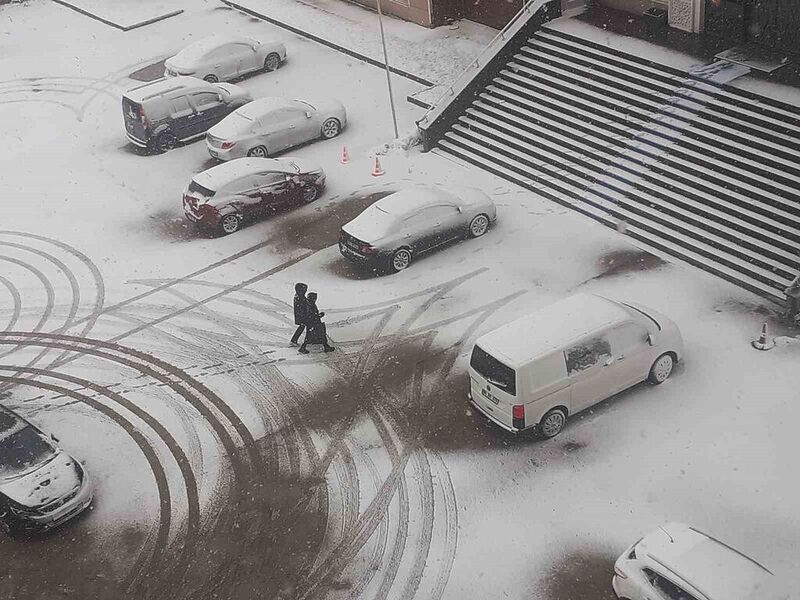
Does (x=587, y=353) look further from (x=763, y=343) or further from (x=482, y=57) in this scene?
(x=482, y=57)

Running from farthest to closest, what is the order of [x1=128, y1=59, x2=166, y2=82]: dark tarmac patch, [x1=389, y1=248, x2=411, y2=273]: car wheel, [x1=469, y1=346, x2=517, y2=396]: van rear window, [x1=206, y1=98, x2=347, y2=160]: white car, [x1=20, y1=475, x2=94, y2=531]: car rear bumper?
[x1=128, y1=59, x2=166, y2=82]: dark tarmac patch
[x1=206, y1=98, x2=347, y2=160]: white car
[x1=389, y1=248, x2=411, y2=273]: car wheel
[x1=469, y1=346, x2=517, y2=396]: van rear window
[x1=20, y1=475, x2=94, y2=531]: car rear bumper

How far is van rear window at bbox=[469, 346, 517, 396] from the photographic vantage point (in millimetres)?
13969

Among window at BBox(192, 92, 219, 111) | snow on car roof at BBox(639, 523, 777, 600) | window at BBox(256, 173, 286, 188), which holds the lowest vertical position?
snow on car roof at BBox(639, 523, 777, 600)

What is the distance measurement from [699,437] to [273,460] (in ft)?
21.9

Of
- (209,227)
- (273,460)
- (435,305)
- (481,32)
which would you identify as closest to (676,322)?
(435,305)

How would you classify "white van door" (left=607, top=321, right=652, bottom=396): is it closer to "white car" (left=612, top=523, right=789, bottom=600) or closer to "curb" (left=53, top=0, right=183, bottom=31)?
"white car" (left=612, top=523, right=789, bottom=600)

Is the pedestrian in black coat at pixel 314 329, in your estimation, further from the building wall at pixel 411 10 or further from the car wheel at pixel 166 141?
the building wall at pixel 411 10

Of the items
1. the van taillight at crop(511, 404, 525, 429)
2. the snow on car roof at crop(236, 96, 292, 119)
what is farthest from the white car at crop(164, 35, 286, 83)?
the van taillight at crop(511, 404, 525, 429)

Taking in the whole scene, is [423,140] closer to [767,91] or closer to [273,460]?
[767,91]

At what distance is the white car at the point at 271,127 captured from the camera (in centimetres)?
2330

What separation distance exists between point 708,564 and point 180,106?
62.0ft

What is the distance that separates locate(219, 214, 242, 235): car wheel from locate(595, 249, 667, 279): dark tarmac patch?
26.8ft

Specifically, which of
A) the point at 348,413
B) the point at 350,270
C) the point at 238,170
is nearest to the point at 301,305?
the point at 348,413

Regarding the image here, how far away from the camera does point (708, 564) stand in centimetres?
1107
